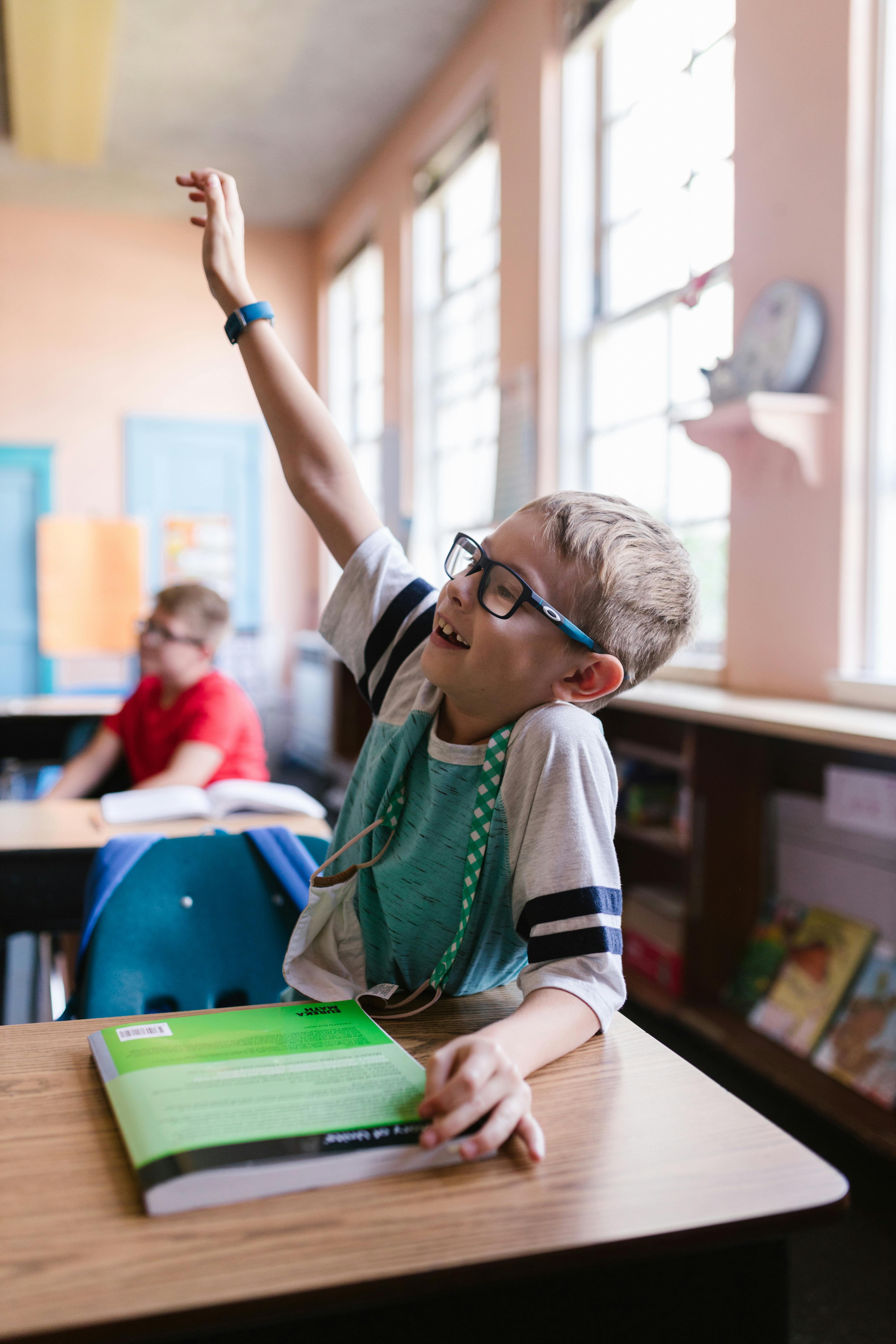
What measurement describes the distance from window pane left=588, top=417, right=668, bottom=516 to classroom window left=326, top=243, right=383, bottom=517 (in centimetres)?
274

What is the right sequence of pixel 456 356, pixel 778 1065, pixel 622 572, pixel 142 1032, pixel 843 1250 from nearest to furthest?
1. pixel 142 1032
2. pixel 622 572
3. pixel 843 1250
4. pixel 778 1065
5. pixel 456 356

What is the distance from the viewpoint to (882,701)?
259cm

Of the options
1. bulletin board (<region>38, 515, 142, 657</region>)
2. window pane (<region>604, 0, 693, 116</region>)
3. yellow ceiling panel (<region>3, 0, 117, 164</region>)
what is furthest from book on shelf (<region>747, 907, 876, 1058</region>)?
yellow ceiling panel (<region>3, 0, 117, 164</region>)

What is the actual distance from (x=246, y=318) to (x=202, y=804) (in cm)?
105

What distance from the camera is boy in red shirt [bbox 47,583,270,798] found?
2.45 metres

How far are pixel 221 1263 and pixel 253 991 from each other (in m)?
0.82

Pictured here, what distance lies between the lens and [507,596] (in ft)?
3.11

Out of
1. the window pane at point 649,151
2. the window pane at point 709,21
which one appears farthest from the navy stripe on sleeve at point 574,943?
the window pane at point 649,151

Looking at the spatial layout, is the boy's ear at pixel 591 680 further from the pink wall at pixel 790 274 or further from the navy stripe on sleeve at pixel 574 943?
the pink wall at pixel 790 274

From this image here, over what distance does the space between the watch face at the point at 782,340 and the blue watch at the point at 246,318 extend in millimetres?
1961

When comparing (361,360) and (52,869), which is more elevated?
(361,360)

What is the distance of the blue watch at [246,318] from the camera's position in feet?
3.98

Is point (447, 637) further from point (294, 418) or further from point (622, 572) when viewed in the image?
point (294, 418)

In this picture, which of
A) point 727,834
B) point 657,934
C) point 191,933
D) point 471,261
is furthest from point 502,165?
point 191,933
